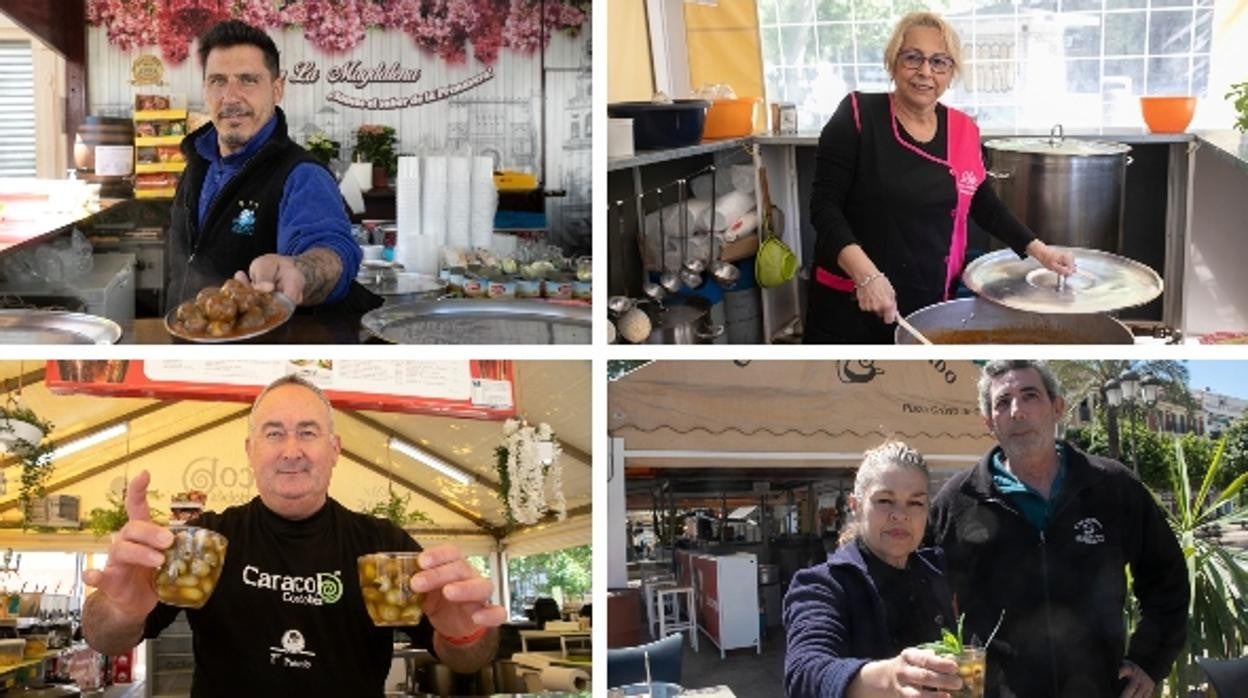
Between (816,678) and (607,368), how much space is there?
0.59 metres

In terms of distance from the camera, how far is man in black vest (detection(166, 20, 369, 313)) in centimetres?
259

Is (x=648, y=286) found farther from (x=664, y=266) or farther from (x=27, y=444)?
(x=27, y=444)

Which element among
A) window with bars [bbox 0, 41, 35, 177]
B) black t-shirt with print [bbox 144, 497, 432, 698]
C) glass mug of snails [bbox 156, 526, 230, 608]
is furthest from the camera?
window with bars [bbox 0, 41, 35, 177]

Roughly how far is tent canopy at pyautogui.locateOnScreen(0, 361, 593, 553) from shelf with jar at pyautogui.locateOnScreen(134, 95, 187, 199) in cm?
36

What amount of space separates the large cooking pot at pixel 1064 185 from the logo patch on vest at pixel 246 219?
1.18 metres

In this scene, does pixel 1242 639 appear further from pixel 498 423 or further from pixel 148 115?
pixel 148 115

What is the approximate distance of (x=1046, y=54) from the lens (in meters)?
2.70

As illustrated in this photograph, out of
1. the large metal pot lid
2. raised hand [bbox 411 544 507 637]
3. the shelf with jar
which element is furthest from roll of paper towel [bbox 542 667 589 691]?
the large metal pot lid

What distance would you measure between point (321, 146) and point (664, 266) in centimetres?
60

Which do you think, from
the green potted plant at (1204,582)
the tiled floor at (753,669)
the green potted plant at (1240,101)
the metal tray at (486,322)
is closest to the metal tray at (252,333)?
the metal tray at (486,322)

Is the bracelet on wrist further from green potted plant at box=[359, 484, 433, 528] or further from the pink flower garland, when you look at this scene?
green potted plant at box=[359, 484, 433, 528]

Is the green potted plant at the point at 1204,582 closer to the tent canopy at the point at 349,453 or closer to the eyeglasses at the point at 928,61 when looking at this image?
the eyeglasses at the point at 928,61

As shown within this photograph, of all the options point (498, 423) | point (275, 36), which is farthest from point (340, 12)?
point (498, 423)

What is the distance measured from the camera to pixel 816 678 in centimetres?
259
